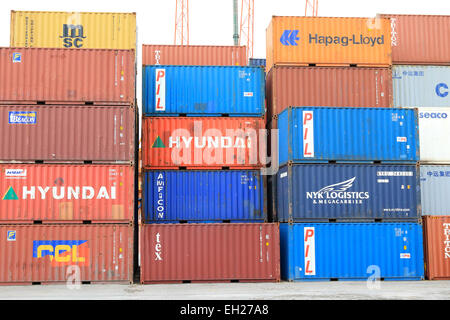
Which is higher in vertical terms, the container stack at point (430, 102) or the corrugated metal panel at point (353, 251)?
the container stack at point (430, 102)

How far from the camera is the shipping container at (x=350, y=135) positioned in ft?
66.0

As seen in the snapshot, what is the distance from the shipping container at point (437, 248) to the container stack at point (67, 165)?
10442mm

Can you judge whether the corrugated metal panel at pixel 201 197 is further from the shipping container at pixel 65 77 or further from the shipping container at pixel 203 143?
the shipping container at pixel 65 77

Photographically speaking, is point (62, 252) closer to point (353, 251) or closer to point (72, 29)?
point (72, 29)

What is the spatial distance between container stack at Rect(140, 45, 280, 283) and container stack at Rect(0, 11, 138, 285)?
1.61 m

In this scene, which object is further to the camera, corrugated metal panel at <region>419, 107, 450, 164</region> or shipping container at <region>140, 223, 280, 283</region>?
corrugated metal panel at <region>419, 107, 450, 164</region>

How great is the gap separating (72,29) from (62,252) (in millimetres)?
8753

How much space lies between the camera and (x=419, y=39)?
2475 cm

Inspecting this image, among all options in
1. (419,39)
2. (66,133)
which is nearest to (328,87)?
(419,39)

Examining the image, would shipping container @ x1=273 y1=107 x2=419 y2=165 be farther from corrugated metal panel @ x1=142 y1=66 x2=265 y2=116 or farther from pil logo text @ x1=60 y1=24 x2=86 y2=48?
pil logo text @ x1=60 y1=24 x2=86 y2=48

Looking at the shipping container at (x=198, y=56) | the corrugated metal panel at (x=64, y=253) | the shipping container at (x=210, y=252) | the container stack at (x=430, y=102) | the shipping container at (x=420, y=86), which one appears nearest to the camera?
the corrugated metal panel at (x=64, y=253)

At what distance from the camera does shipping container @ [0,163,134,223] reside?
62.8 feet

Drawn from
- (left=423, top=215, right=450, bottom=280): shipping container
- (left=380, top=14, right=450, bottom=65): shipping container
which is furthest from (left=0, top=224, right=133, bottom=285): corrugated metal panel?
(left=380, top=14, right=450, bottom=65): shipping container

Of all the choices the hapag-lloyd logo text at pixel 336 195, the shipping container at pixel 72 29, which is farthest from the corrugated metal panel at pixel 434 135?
the shipping container at pixel 72 29
